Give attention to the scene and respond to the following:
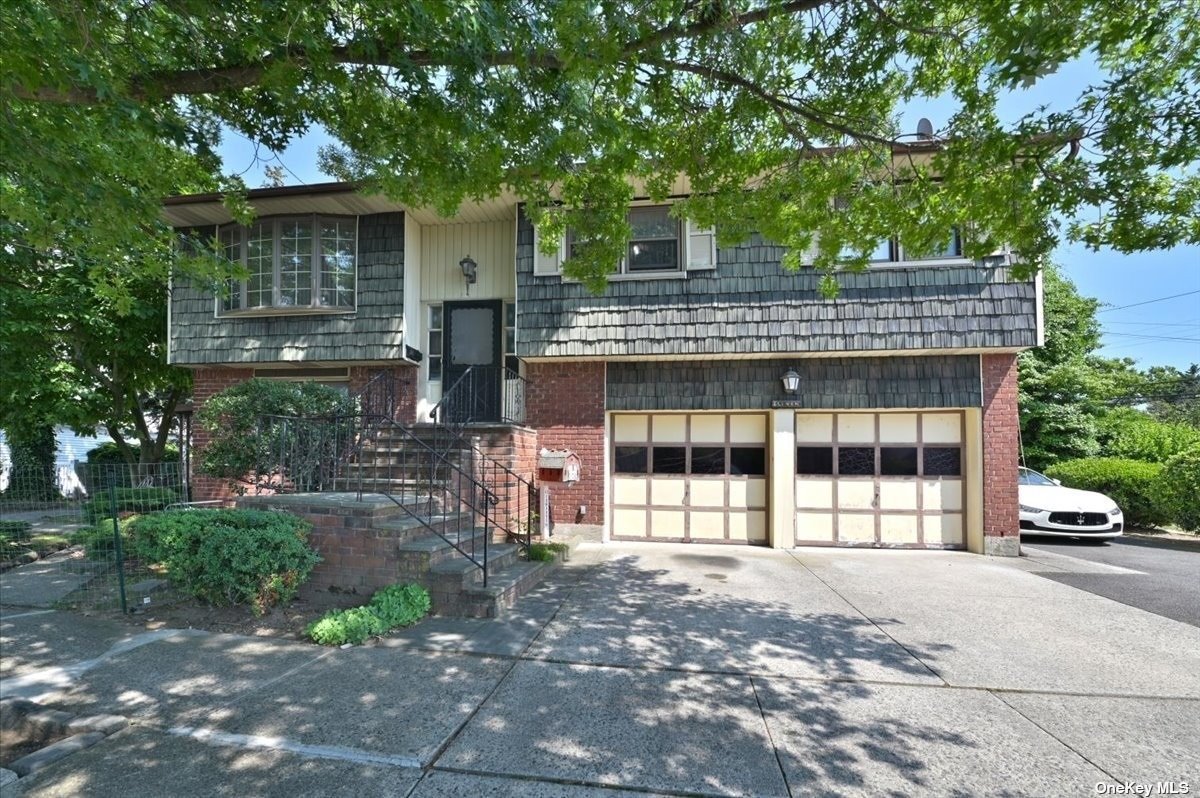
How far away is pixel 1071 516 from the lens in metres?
9.48

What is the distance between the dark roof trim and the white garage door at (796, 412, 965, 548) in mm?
8158

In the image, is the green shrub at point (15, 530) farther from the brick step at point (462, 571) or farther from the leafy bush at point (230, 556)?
the brick step at point (462, 571)

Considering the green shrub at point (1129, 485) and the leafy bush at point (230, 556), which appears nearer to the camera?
the leafy bush at point (230, 556)

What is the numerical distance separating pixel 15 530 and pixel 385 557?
596cm

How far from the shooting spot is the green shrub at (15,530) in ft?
22.5

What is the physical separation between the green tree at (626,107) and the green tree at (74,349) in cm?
572

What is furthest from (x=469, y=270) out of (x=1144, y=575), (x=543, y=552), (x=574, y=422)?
(x=1144, y=575)

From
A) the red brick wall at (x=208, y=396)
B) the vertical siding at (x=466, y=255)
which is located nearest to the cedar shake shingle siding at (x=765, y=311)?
the vertical siding at (x=466, y=255)

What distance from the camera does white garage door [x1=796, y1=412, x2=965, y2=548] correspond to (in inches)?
339

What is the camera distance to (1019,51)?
3.44 m

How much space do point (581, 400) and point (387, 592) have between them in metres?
4.73

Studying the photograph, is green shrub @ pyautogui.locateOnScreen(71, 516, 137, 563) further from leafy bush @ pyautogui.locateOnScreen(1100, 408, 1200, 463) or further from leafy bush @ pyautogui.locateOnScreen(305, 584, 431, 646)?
leafy bush @ pyautogui.locateOnScreen(1100, 408, 1200, 463)

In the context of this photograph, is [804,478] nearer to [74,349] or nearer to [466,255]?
[466,255]

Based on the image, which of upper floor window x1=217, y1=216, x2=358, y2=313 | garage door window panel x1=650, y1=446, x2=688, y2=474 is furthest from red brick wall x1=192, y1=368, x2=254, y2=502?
garage door window panel x1=650, y1=446, x2=688, y2=474
